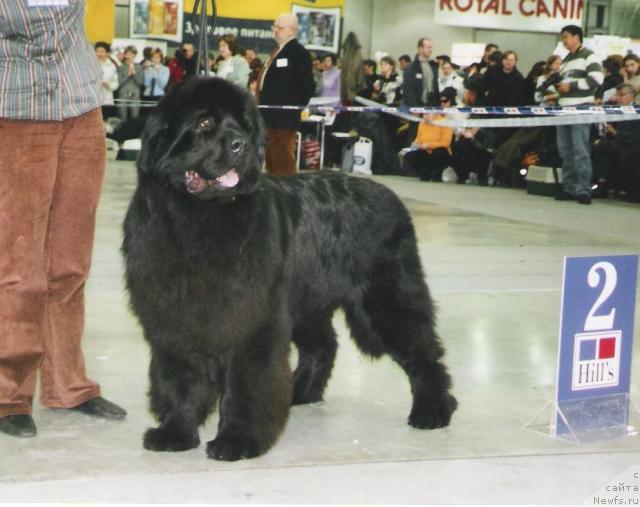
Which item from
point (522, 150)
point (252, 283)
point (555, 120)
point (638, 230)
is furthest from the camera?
point (522, 150)

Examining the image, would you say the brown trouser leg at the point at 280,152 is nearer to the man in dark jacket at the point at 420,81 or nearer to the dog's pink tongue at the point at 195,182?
the dog's pink tongue at the point at 195,182

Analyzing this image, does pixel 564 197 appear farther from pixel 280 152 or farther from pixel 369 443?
pixel 369 443

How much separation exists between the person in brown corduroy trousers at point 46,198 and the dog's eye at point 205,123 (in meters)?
0.68

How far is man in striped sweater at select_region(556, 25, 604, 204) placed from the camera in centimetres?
1235

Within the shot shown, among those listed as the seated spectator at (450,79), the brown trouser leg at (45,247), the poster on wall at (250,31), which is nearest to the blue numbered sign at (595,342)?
the brown trouser leg at (45,247)

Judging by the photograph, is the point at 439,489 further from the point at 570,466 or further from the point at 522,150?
the point at 522,150

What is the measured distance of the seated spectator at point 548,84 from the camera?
1341 cm

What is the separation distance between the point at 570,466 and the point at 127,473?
1.41 meters

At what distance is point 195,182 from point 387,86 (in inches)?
611

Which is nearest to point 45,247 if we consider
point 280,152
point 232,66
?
point 280,152

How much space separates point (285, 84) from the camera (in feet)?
33.3

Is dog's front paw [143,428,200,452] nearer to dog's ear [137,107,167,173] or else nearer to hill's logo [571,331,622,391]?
dog's ear [137,107,167,173]

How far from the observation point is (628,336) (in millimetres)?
4043

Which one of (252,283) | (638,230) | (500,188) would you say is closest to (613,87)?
(500,188)
